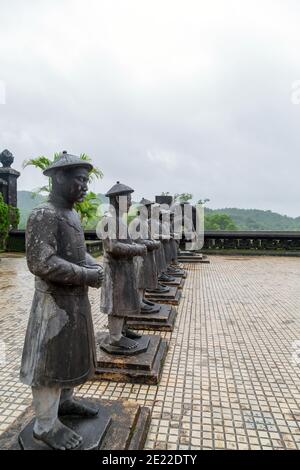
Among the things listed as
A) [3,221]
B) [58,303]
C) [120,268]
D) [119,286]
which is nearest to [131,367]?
[119,286]

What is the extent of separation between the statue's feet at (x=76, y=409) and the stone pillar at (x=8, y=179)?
49.1 feet

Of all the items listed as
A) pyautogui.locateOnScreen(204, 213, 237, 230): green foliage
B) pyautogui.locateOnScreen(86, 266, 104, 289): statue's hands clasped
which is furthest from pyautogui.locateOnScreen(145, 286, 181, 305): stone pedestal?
pyautogui.locateOnScreen(204, 213, 237, 230): green foliage

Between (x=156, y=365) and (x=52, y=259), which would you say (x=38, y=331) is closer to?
(x=52, y=259)

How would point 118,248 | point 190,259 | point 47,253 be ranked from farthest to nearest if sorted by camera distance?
point 190,259, point 118,248, point 47,253

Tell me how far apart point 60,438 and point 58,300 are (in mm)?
853

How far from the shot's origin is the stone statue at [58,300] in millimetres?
1973

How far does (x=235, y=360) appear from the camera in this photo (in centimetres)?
392

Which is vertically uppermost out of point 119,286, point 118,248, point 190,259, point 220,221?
point 220,221

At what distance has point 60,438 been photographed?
2.14 meters

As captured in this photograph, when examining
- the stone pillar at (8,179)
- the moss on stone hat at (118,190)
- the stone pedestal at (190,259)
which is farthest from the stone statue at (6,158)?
the moss on stone hat at (118,190)

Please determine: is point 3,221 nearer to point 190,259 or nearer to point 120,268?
point 190,259

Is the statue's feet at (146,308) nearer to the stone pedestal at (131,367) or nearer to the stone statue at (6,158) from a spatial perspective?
the stone pedestal at (131,367)

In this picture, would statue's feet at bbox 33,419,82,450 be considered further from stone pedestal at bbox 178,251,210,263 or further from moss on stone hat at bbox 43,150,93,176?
stone pedestal at bbox 178,251,210,263
